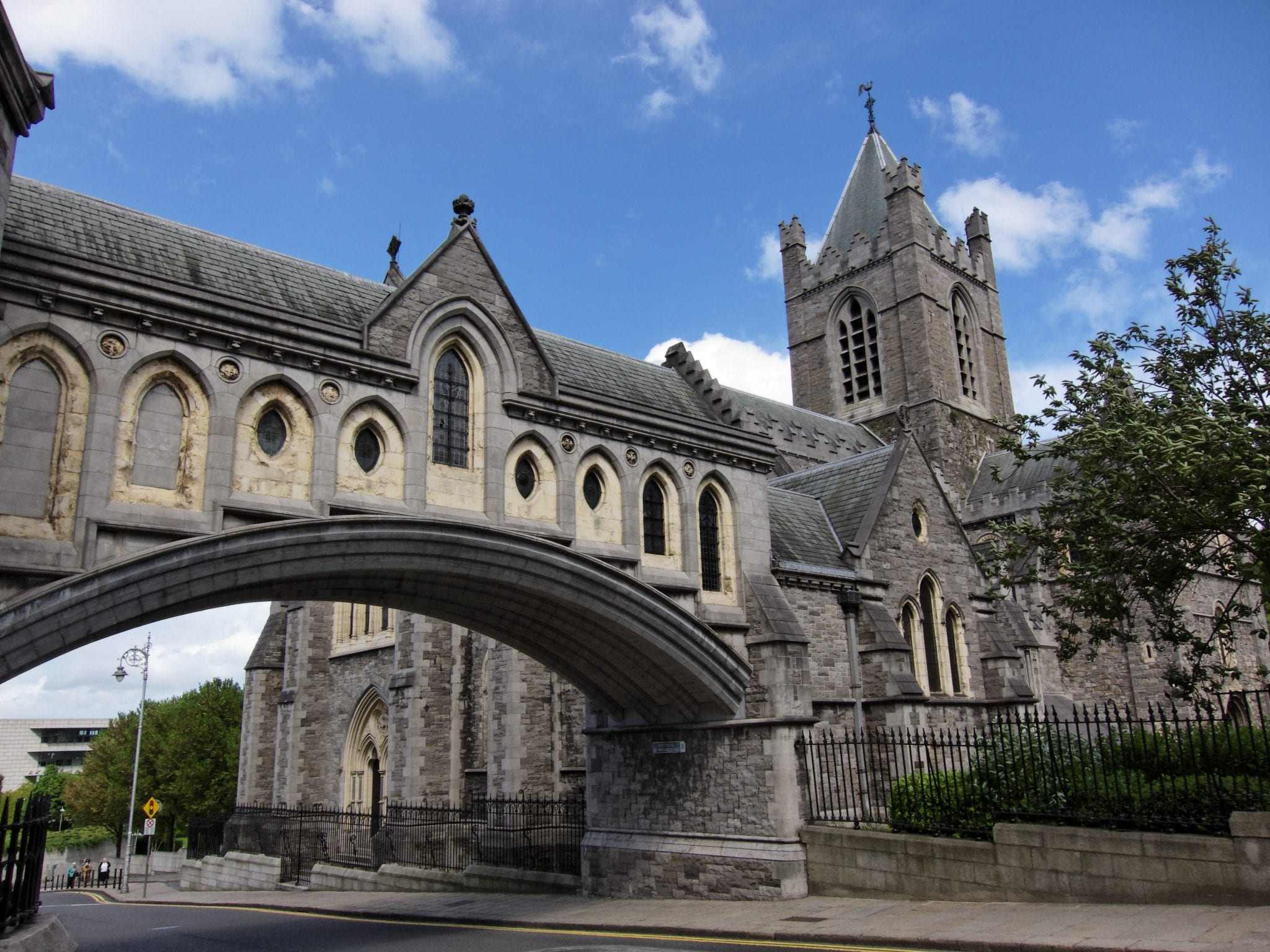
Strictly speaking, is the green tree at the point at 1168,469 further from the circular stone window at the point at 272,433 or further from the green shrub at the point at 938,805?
the circular stone window at the point at 272,433

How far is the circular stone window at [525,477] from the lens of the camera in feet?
45.6

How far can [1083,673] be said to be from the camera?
3462cm

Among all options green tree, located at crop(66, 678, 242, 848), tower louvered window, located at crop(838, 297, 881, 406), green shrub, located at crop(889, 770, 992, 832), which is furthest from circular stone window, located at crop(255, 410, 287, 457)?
tower louvered window, located at crop(838, 297, 881, 406)

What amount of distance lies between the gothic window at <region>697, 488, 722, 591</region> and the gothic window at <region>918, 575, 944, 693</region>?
21.2 feet

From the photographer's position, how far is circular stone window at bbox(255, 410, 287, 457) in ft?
38.0

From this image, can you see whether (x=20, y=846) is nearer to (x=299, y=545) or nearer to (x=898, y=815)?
(x=299, y=545)

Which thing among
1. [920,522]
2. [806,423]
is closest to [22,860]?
[920,522]

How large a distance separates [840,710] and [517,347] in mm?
9121

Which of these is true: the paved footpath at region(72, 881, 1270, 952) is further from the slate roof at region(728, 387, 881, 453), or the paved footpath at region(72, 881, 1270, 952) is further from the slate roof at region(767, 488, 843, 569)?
the slate roof at region(728, 387, 881, 453)

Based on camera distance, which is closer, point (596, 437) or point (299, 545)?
point (299, 545)

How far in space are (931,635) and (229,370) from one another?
15.0 m

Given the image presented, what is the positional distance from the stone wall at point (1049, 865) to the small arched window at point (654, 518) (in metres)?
4.78

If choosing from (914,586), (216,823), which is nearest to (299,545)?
(914,586)

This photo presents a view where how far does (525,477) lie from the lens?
1405 cm
